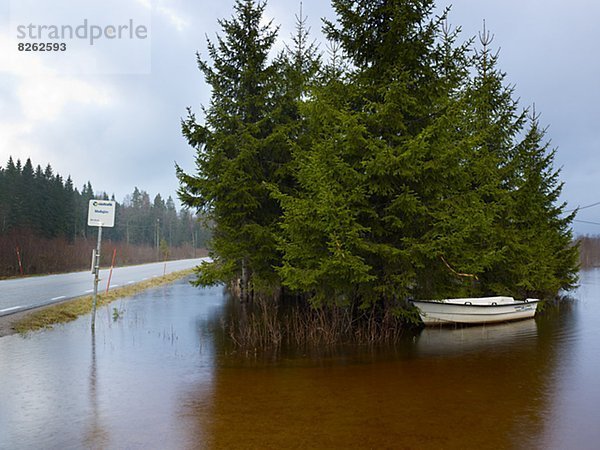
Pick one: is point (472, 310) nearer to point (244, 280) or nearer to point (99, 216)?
point (244, 280)

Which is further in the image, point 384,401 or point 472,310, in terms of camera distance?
point 472,310

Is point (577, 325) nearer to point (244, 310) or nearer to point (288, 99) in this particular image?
point (244, 310)

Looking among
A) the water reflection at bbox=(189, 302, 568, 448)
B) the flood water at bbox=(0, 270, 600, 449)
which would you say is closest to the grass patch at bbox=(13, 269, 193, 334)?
the flood water at bbox=(0, 270, 600, 449)

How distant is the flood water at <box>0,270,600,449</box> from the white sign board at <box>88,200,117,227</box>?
2.93 metres

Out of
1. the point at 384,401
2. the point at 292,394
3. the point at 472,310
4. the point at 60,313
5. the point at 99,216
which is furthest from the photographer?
the point at 472,310

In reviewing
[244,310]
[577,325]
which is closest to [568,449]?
[577,325]

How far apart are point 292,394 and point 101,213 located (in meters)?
7.95

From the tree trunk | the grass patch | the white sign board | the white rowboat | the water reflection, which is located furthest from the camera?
the tree trunk

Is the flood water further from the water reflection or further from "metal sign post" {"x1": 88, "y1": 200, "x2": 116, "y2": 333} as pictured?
"metal sign post" {"x1": 88, "y1": 200, "x2": 116, "y2": 333}

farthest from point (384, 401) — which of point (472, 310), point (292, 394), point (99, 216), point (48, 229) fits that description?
point (48, 229)

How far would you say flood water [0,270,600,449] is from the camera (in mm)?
5051

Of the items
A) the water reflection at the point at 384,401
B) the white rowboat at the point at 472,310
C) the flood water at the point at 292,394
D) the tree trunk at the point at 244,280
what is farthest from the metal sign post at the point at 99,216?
the white rowboat at the point at 472,310

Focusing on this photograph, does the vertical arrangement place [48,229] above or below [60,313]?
above

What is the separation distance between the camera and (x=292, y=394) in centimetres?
668
